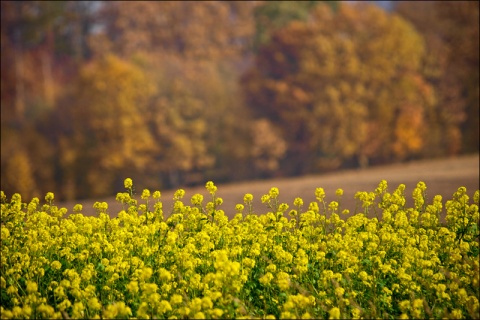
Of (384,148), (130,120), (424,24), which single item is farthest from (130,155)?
(424,24)

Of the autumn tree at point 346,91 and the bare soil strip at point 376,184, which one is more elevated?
the autumn tree at point 346,91

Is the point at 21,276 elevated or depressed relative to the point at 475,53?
depressed

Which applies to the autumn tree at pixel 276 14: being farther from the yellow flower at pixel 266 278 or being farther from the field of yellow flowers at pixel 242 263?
the yellow flower at pixel 266 278

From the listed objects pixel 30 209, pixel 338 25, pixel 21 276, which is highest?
pixel 338 25

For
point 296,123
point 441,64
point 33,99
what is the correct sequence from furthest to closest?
point 33,99, point 441,64, point 296,123

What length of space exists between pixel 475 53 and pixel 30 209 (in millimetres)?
24698

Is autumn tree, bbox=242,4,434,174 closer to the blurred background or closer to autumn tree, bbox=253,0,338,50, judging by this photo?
the blurred background

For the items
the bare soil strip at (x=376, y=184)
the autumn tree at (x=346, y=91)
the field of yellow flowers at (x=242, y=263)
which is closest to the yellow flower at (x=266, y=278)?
the field of yellow flowers at (x=242, y=263)

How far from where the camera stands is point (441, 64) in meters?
31.2

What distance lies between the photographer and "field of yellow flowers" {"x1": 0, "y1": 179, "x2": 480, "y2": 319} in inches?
253

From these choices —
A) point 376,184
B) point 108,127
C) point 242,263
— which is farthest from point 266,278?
point 108,127

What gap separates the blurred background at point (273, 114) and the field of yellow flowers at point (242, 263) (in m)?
18.8

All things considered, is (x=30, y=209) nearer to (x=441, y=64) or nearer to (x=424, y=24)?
(x=441, y=64)

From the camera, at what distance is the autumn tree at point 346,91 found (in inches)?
1105
